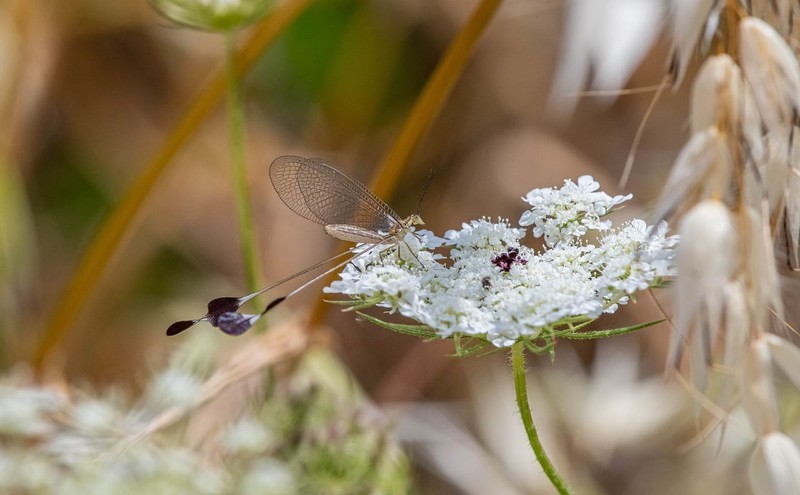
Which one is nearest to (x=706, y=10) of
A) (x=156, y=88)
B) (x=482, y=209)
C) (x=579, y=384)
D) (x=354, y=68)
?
(x=579, y=384)

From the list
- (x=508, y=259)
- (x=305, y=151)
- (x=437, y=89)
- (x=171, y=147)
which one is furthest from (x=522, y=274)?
(x=305, y=151)

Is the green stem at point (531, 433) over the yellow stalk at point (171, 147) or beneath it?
beneath

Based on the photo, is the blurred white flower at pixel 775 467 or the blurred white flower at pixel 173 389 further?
the blurred white flower at pixel 173 389

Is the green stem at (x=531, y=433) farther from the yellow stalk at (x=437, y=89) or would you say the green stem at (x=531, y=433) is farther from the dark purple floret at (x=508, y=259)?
the yellow stalk at (x=437, y=89)

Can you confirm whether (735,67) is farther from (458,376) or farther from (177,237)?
(177,237)

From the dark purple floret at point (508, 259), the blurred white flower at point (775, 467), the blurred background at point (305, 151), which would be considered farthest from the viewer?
the blurred background at point (305, 151)

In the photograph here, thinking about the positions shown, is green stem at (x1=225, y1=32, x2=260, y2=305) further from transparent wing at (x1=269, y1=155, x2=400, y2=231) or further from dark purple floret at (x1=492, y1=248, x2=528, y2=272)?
dark purple floret at (x1=492, y1=248, x2=528, y2=272)

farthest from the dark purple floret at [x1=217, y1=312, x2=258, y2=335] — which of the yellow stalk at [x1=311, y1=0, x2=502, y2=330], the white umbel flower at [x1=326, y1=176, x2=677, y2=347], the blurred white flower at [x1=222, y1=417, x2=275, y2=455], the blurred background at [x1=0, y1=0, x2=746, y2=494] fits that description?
the blurred background at [x1=0, y1=0, x2=746, y2=494]

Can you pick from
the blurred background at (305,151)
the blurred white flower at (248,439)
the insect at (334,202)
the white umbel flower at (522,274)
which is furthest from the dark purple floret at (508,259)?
the blurred background at (305,151)
